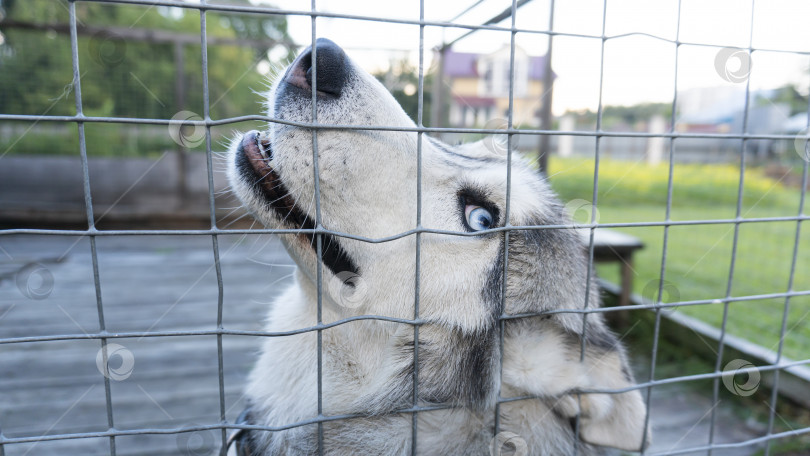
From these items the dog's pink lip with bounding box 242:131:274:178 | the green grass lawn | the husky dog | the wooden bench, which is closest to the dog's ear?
the husky dog

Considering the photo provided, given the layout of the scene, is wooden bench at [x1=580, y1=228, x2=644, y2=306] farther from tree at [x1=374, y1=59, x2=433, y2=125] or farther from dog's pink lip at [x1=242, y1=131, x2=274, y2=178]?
dog's pink lip at [x1=242, y1=131, x2=274, y2=178]

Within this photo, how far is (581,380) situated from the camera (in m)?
1.75

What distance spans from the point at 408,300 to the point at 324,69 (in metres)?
0.74

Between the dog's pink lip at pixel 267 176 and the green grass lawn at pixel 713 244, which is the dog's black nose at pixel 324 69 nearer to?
the dog's pink lip at pixel 267 176

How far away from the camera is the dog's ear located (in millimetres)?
1739

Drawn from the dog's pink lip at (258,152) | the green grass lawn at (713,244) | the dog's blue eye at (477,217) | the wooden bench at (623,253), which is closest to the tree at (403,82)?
the green grass lawn at (713,244)

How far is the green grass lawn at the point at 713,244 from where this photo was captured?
4.77m

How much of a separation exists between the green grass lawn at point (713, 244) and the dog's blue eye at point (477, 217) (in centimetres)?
302

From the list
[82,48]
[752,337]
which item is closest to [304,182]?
[752,337]

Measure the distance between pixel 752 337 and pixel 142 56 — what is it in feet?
33.6

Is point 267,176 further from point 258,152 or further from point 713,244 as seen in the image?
point 713,244

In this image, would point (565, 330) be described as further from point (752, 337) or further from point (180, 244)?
point (180, 244)

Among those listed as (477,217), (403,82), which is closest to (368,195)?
(477,217)

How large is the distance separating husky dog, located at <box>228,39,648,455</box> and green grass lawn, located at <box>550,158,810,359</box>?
290cm
